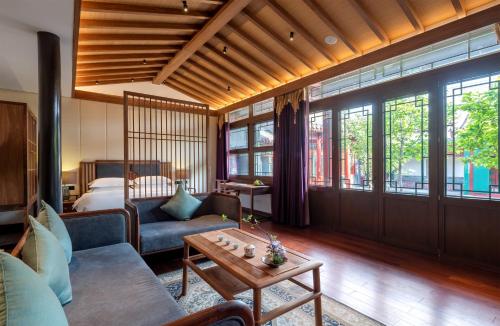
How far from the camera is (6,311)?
0.66 metres

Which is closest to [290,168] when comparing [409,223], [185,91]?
[409,223]

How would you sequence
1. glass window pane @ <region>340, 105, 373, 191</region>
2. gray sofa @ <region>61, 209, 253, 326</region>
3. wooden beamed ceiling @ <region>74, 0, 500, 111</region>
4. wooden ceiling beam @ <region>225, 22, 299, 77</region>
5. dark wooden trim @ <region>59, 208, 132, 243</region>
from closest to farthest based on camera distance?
1. gray sofa @ <region>61, 209, 253, 326</region>
2. dark wooden trim @ <region>59, 208, 132, 243</region>
3. wooden beamed ceiling @ <region>74, 0, 500, 111</region>
4. wooden ceiling beam @ <region>225, 22, 299, 77</region>
5. glass window pane @ <region>340, 105, 373, 191</region>

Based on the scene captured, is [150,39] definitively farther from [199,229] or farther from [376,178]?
[376,178]

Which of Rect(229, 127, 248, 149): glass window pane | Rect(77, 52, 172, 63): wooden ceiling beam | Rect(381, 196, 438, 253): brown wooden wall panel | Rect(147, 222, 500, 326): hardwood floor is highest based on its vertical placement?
Rect(77, 52, 172, 63): wooden ceiling beam

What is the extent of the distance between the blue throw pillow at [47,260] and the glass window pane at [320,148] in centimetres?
367

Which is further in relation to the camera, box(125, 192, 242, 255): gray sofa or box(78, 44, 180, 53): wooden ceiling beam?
box(78, 44, 180, 53): wooden ceiling beam

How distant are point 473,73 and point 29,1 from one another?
13.6 feet

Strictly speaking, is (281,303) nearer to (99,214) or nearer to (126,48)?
(99,214)

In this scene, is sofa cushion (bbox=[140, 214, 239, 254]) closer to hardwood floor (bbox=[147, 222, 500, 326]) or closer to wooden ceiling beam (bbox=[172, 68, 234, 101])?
hardwood floor (bbox=[147, 222, 500, 326])

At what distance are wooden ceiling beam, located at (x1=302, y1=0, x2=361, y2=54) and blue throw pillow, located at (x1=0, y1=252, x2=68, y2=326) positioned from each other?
3.14 meters

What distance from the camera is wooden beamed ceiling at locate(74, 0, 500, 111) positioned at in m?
2.74

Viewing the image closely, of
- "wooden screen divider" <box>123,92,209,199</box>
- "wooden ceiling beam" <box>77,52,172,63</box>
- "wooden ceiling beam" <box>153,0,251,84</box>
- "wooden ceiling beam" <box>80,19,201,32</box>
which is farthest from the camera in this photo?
"wooden screen divider" <box>123,92,209,199</box>

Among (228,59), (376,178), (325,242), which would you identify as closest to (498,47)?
(376,178)

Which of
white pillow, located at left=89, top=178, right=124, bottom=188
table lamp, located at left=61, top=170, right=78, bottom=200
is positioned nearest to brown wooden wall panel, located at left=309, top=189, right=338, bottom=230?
white pillow, located at left=89, top=178, right=124, bottom=188
